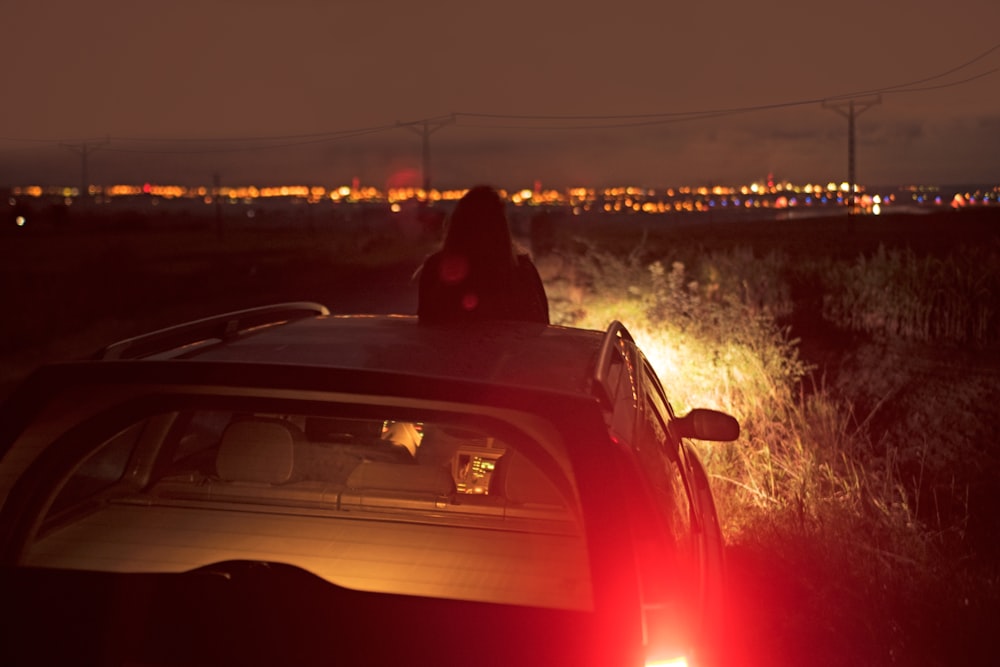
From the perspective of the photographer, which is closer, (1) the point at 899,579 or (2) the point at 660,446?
(2) the point at 660,446

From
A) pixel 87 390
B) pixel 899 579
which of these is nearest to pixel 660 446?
pixel 87 390

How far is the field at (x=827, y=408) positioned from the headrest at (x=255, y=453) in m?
1.34

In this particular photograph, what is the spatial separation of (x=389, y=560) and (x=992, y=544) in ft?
15.5

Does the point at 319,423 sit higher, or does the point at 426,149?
the point at 426,149

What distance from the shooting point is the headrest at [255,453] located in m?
2.97

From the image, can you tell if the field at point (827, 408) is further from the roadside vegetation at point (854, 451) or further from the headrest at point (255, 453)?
the headrest at point (255, 453)

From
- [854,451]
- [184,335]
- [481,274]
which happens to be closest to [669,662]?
[184,335]

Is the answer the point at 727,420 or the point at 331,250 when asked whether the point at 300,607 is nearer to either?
the point at 727,420

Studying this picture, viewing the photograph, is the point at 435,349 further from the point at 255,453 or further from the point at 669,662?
the point at 669,662

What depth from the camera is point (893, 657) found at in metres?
4.54

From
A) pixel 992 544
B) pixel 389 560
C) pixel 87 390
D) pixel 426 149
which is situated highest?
pixel 426 149

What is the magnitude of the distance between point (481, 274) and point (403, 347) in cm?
292

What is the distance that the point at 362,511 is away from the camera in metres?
2.93

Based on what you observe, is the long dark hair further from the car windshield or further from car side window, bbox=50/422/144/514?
the car windshield
